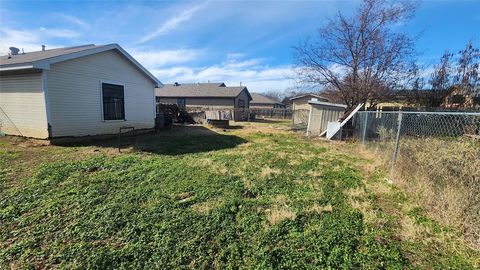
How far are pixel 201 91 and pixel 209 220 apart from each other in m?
28.7

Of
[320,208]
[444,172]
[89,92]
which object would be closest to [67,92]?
[89,92]

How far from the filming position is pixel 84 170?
5020mm

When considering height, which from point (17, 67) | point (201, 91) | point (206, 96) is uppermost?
point (201, 91)

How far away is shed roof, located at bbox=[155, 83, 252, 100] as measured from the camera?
95.8ft

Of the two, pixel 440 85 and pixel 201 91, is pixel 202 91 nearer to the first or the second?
pixel 201 91

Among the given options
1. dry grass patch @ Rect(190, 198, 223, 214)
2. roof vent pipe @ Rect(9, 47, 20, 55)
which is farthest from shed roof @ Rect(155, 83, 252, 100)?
dry grass patch @ Rect(190, 198, 223, 214)

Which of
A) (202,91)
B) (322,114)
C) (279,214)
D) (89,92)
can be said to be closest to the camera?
(279,214)

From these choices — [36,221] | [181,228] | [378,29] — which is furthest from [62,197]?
[378,29]

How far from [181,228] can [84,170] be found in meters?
3.37

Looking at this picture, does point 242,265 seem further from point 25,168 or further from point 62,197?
point 25,168

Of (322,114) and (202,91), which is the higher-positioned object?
(202,91)

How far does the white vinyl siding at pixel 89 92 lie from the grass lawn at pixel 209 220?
2.74 m

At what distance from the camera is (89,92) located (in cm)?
870

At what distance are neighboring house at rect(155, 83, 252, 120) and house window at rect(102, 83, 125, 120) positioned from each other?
58.4ft
